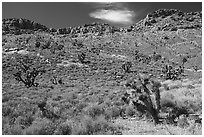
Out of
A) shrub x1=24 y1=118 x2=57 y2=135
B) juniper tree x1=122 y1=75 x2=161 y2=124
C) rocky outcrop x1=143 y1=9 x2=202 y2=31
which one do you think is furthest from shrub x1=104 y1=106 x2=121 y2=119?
rocky outcrop x1=143 y1=9 x2=202 y2=31

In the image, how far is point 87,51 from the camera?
71.7 meters

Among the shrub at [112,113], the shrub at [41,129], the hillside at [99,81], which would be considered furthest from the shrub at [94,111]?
the shrub at [41,129]

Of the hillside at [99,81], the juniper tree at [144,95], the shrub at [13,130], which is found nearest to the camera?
the shrub at [13,130]

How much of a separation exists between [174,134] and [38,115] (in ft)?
22.6

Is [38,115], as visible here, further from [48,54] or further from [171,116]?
[48,54]

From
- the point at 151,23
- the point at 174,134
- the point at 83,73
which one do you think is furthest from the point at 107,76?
the point at 151,23

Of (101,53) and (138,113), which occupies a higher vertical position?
(138,113)

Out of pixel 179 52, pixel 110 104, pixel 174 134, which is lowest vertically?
pixel 179 52

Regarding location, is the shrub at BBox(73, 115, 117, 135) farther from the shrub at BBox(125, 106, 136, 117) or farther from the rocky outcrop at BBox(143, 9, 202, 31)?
the rocky outcrop at BBox(143, 9, 202, 31)

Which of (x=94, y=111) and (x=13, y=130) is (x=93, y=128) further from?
(x=94, y=111)

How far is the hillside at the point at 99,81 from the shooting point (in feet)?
39.9

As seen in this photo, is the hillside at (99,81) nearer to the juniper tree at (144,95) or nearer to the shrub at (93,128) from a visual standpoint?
the shrub at (93,128)

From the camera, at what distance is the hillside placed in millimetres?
12148

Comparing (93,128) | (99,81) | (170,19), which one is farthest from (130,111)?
(170,19)
